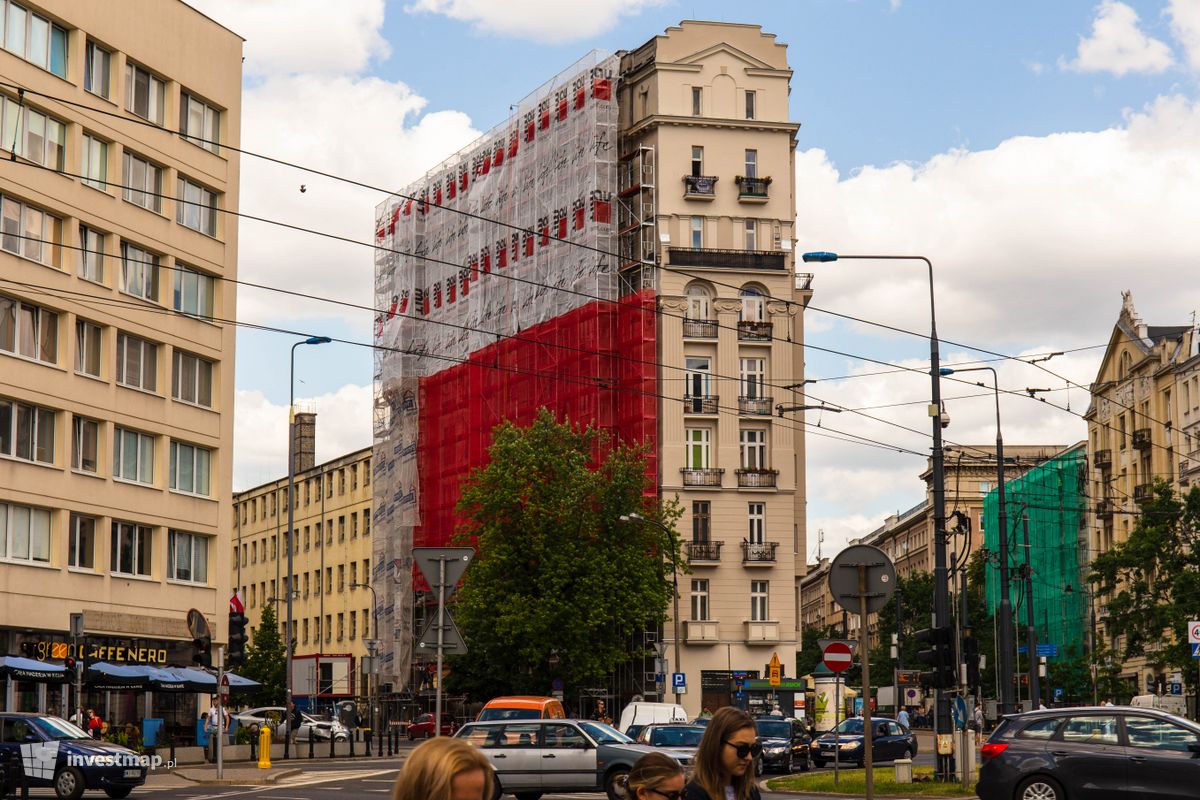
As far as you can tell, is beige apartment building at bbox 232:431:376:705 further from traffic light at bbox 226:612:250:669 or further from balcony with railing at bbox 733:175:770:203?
traffic light at bbox 226:612:250:669

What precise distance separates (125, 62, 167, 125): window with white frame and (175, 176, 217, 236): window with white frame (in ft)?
7.20

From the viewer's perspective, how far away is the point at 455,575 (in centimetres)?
2092

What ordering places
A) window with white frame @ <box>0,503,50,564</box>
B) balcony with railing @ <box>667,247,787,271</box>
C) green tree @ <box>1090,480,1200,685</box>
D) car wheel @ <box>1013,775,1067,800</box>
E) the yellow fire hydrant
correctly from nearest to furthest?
car wheel @ <box>1013,775,1067,800</box> < the yellow fire hydrant < window with white frame @ <box>0,503,50,564</box> < green tree @ <box>1090,480,1200,685</box> < balcony with railing @ <box>667,247,787,271</box>

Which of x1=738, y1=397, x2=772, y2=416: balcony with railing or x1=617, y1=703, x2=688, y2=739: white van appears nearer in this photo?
x1=617, y1=703, x2=688, y2=739: white van

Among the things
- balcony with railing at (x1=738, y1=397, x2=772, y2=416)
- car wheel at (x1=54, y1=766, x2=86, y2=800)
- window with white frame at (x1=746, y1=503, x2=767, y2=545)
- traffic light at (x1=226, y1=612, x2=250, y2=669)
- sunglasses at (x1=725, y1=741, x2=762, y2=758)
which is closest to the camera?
sunglasses at (x1=725, y1=741, x2=762, y2=758)

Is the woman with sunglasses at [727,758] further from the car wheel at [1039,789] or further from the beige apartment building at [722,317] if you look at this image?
the beige apartment building at [722,317]

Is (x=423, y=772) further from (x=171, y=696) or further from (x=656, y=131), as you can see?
(x=656, y=131)

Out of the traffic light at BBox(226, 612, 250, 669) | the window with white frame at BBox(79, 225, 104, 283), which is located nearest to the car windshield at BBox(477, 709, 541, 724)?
the traffic light at BBox(226, 612, 250, 669)

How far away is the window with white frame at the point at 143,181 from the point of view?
51125 mm

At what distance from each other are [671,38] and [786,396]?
1668 cm

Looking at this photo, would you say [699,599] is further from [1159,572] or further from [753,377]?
[1159,572]

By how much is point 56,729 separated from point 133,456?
2194cm

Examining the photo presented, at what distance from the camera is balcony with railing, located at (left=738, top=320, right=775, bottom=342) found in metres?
A: 76.9

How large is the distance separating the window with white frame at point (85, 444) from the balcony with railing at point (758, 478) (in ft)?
110
